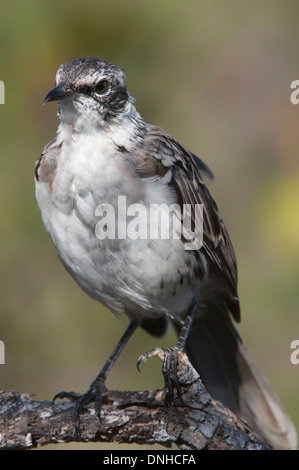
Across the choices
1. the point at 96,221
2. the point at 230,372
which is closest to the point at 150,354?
the point at 96,221

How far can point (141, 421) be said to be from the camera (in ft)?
13.4

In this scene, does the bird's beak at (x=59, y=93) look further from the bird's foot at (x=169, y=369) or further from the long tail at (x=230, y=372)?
the long tail at (x=230, y=372)

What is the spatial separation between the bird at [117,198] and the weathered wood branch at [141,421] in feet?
0.49

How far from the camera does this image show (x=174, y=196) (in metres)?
4.51

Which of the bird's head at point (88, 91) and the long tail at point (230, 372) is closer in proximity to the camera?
the bird's head at point (88, 91)

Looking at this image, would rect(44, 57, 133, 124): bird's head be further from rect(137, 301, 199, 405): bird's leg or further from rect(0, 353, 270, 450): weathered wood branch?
rect(0, 353, 270, 450): weathered wood branch

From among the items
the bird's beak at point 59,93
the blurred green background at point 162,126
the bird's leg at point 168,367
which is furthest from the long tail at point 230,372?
the bird's beak at point 59,93

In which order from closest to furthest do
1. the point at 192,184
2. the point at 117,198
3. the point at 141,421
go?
the point at 141,421, the point at 117,198, the point at 192,184

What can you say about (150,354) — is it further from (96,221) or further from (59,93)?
(59,93)

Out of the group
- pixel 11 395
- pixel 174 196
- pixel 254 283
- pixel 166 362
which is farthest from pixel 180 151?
pixel 254 283

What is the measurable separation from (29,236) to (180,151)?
2.08m

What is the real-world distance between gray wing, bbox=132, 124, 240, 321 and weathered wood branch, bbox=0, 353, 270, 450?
110 cm

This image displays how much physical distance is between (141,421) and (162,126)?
11.8ft

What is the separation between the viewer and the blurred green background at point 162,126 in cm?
640
